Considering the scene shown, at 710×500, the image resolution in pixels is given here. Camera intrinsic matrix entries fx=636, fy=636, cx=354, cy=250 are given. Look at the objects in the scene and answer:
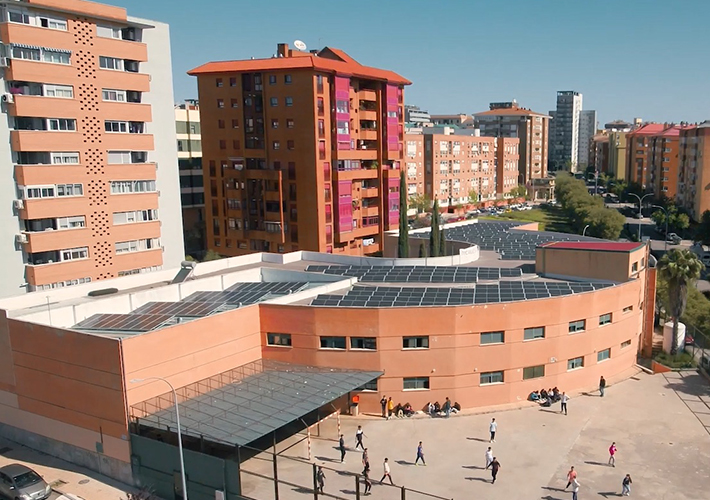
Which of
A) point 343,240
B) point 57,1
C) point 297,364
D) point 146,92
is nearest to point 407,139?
point 343,240

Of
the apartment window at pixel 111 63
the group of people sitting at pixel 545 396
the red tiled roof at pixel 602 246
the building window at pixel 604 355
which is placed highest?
the apartment window at pixel 111 63

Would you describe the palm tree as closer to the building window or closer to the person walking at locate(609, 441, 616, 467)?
the building window

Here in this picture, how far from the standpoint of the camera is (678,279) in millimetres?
47875

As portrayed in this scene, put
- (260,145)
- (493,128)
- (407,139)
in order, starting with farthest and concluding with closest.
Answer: (493,128) < (407,139) < (260,145)

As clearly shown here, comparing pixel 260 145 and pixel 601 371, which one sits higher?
pixel 260 145

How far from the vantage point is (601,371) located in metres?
43.0

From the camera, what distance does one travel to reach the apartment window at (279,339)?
3891cm

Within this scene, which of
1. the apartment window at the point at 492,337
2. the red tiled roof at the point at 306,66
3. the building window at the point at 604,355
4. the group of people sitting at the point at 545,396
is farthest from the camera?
the red tiled roof at the point at 306,66

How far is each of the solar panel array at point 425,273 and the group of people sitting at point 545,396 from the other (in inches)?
375

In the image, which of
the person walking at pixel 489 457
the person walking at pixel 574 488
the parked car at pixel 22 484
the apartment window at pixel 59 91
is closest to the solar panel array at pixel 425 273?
the person walking at pixel 489 457

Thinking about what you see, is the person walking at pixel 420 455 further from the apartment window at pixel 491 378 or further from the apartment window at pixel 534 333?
the apartment window at pixel 534 333

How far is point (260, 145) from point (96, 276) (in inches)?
1138

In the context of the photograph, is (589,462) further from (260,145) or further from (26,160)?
(260,145)

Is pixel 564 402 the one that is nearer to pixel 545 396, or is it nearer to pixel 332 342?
pixel 545 396
